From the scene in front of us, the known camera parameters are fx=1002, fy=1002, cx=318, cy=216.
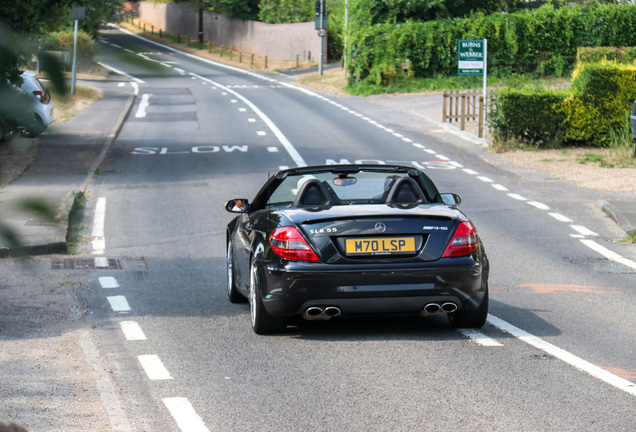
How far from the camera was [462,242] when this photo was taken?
7688 mm

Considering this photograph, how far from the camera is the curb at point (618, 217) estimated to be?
46.1 feet

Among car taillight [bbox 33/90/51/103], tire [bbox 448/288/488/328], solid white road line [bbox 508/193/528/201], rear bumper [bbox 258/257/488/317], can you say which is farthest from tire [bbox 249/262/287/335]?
solid white road line [bbox 508/193/528/201]

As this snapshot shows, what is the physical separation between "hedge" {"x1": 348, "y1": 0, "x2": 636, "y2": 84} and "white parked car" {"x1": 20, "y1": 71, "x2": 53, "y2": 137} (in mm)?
45132

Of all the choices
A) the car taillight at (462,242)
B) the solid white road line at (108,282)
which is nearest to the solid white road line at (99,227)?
the solid white road line at (108,282)

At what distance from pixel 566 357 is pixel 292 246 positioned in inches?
84.6

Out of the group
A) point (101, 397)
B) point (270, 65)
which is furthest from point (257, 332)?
point (270, 65)

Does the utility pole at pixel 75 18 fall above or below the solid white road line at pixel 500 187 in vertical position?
above

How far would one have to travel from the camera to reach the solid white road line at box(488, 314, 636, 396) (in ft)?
20.5

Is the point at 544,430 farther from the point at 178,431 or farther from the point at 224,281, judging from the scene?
the point at 224,281

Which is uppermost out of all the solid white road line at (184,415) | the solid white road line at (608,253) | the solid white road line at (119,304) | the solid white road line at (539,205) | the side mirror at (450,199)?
the side mirror at (450,199)

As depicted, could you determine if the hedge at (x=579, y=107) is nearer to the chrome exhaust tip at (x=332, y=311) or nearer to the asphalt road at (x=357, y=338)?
the asphalt road at (x=357, y=338)

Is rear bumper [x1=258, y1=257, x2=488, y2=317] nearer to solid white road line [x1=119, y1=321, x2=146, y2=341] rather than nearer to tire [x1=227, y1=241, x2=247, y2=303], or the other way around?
solid white road line [x1=119, y1=321, x2=146, y2=341]

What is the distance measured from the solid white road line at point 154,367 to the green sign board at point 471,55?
76.9 feet

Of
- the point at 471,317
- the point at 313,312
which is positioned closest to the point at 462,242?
the point at 471,317
